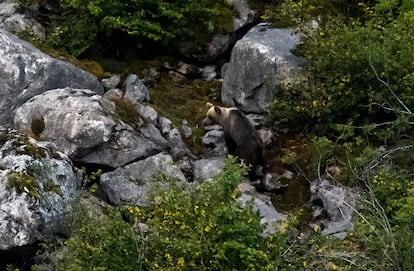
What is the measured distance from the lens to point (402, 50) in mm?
9719

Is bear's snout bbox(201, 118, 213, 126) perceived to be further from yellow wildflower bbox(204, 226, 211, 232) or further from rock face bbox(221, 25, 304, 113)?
yellow wildflower bbox(204, 226, 211, 232)

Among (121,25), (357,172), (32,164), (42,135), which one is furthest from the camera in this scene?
(121,25)

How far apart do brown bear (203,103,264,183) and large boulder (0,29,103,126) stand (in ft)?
7.11

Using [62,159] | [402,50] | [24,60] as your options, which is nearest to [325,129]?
[402,50]

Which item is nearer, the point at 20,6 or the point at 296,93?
the point at 296,93

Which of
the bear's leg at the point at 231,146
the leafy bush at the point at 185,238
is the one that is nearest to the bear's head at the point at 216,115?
the bear's leg at the point at 231,146

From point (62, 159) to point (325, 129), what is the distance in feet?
12.4

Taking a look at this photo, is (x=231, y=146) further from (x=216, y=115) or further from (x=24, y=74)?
(x=24, y=74)

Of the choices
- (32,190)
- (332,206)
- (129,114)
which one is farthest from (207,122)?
(32,190)

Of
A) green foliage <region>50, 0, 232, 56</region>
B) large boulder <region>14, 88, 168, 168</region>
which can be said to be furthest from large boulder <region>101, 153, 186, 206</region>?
green foliage <region>50, 0, 232, 56</region>

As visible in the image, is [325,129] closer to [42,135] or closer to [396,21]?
[396,21]

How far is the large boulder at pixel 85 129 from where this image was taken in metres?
9.32

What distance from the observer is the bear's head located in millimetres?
10633

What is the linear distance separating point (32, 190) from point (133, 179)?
1.77 meters
